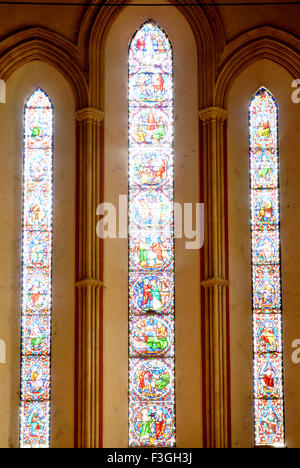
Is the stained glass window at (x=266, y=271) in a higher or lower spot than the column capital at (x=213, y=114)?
lower

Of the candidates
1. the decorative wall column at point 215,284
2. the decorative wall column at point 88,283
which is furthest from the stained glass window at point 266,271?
the decorative wall column at point 88,283

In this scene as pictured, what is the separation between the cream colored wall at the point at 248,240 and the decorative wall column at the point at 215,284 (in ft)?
0.55

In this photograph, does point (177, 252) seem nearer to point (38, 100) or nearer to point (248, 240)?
point (248, 240)

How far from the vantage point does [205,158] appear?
723 inches

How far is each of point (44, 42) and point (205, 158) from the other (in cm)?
321

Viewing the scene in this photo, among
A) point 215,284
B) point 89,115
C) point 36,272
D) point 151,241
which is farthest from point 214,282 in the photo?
point 89,115

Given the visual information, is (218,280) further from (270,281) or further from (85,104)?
(85,104)

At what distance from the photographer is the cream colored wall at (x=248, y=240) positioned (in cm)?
1780

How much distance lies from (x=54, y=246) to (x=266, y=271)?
11.0 ft

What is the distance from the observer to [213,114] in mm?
18406

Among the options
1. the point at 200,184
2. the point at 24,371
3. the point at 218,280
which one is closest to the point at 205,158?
the point at 200,184

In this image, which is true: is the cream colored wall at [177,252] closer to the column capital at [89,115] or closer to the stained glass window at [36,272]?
the column capital at [89,115]

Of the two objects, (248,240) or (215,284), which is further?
(248,240)

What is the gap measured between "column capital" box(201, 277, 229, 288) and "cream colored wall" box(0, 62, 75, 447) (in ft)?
6.78
